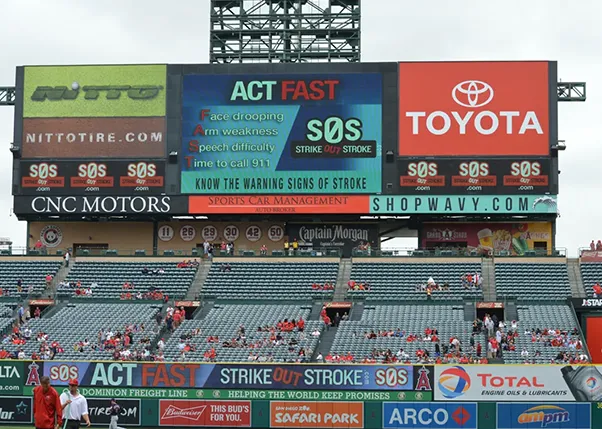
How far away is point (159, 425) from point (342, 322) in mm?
11183

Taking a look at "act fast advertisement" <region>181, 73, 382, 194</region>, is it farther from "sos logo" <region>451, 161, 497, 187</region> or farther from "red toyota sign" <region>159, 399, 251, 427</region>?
"red toyota sign" <region>159, 399, 251, 427</region>

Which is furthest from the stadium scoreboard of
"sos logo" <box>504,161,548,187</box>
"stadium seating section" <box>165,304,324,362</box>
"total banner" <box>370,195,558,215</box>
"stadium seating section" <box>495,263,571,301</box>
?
"stadium seating section" <box>165,304,324,362</box>

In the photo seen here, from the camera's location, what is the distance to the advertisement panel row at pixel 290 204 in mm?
47062

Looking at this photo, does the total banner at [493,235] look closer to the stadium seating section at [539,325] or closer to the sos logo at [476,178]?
the sos logo at [476,178]

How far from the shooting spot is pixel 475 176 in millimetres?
47219

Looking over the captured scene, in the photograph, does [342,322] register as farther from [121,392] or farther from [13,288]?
[13,288]

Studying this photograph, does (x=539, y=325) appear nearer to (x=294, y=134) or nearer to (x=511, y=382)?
(x=511, y=382)

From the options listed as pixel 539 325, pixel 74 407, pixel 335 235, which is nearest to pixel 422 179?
pixel 335 235

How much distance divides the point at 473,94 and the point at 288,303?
12.2 metres

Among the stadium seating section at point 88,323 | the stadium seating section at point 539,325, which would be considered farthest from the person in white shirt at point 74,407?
the stadium seating section at point 539,325

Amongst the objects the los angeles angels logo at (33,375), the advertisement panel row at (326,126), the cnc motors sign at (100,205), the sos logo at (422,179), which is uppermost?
the advertisement panel row at (326,126)

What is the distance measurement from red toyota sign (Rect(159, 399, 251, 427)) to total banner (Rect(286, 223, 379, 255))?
1743 centimetres

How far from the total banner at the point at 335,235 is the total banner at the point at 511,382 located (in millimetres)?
17750

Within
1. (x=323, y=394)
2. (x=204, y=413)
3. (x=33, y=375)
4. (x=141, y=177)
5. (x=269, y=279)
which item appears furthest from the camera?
(x=141, y=177)
